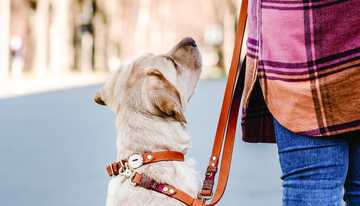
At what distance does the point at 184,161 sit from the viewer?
2.34m

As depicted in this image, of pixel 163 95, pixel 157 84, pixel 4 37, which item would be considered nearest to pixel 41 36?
pixel 4 37

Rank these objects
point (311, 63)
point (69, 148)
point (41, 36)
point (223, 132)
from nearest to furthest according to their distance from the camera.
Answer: point (311, 63) < point (223, 132) < point (69, 148) < point (41, 36)

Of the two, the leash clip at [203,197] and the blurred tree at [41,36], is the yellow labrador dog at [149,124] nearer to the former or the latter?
the leash clip at [203,197]

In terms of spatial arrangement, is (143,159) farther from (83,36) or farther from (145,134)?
(83,36)

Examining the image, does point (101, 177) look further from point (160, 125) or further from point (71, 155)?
point (160, 125)

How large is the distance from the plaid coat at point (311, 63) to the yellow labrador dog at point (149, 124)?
2.04ft

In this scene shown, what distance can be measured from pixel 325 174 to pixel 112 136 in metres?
5.86

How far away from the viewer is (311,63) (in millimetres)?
1604

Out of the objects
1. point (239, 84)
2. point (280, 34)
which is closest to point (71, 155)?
point (239, 84)

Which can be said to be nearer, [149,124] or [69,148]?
[149,124]

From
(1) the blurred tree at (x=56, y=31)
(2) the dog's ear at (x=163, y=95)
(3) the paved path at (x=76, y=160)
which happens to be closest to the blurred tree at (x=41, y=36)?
(1) the blurred tree at (x=56, y=31)

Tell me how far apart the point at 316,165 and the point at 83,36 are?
98.4ft

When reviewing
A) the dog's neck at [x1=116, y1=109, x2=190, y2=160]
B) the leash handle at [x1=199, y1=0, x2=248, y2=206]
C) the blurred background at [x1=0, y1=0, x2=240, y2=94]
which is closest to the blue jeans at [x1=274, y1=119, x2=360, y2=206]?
the leash handle at [x1=199, y1=0, x2=248, y2=206]

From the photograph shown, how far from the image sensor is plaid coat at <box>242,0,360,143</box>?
155 cm
